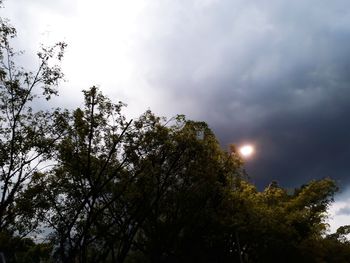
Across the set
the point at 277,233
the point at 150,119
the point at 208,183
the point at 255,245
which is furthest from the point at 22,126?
the point at 255,245

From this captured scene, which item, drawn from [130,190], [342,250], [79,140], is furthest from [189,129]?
[342,250]

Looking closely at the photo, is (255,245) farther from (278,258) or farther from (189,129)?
(189,129)

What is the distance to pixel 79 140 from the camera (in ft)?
67.5

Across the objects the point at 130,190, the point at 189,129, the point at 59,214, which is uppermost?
the point at 189,129

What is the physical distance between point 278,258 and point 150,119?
16.4 meters

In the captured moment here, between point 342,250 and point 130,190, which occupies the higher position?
point 342,250

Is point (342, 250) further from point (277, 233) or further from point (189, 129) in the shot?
point (189, 129)

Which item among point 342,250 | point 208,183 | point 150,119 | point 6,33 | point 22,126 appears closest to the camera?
point 6,33

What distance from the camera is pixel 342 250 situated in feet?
136

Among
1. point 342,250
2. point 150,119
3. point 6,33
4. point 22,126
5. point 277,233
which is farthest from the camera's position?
point 342,250

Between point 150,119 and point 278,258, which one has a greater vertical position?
point 150,119

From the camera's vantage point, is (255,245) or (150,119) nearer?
(150,119)

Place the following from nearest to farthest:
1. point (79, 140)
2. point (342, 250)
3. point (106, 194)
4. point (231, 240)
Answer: point (79, 140) < point (106, 194) < point (231, 240) < point (342, 250)

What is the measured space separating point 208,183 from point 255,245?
32.7 feet
